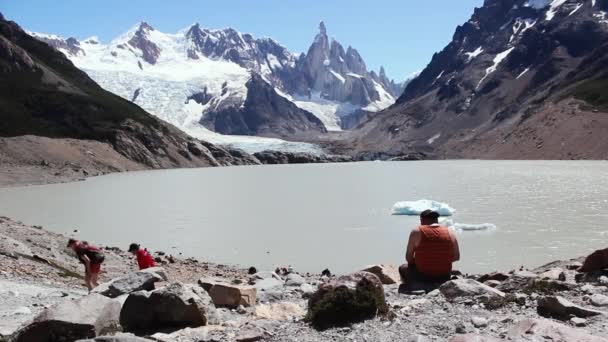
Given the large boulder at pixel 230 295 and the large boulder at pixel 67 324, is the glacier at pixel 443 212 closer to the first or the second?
the large boulder at pixel 230 295

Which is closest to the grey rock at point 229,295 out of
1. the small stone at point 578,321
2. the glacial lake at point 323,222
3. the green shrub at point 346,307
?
the green shrub at point 346,307

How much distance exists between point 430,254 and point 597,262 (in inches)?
163

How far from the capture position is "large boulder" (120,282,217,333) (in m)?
10.3

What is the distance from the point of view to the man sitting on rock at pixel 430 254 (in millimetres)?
12305

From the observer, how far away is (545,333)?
7895 mm

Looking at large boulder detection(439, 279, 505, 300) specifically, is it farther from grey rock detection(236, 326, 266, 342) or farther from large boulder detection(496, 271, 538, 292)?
grey rock detection(236, 326, 266, 342)

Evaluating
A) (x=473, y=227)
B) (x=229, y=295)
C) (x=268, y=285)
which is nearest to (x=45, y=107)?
(x=473, y=227)

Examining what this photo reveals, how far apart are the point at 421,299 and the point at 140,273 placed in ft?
21.1

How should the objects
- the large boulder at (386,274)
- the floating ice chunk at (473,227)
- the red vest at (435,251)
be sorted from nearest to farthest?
1. the red vest at (435,251)
2. the large boulder at (386,274)
3. the floating ice chunk at (473,227)

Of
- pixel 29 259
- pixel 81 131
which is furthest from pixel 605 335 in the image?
pixel 81 131

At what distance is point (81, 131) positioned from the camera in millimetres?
159250

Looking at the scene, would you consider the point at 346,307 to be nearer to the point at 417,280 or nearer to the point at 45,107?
the point at 417,280

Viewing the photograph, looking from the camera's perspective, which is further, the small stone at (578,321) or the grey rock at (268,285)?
the grey rock at (268,285)

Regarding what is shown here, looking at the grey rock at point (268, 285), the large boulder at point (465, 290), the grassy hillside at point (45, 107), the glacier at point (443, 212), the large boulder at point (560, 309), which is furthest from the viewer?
the grassy hillside at point (45, 107)
